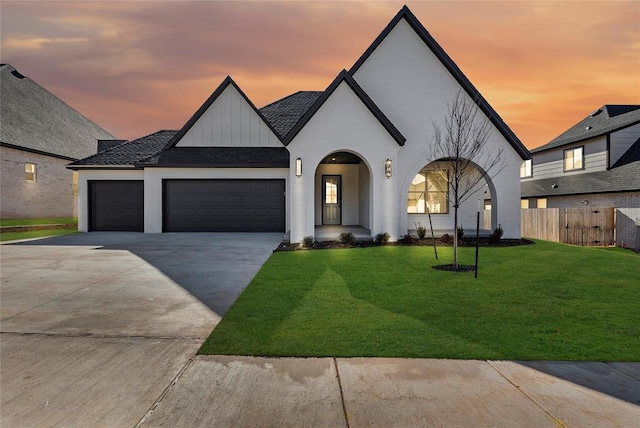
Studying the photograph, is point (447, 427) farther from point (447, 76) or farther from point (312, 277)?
point (447, 76)

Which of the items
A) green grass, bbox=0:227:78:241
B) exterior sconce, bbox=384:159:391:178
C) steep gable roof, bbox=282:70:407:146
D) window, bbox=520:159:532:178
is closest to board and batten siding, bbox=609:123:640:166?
window, bbox=520:159:532:178

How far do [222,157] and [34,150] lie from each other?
1411 centimetres

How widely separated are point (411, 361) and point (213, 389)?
6.79ft

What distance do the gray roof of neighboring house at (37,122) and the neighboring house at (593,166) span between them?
33485 mm

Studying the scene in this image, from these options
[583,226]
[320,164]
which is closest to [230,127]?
[320,164]

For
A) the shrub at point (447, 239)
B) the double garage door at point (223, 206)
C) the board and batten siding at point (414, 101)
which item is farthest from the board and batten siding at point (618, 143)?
the double garage door at point (223, 206)

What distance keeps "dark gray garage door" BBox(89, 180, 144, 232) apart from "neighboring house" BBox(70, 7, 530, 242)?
0.18 ft

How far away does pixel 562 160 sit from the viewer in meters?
21.6

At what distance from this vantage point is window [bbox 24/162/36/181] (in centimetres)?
2158

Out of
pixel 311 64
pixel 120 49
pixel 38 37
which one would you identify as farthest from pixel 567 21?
pixel 38 37

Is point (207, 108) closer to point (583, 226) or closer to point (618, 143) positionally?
point (583, 226)

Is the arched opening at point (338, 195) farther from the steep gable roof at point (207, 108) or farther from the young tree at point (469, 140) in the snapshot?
the young tree at point (469, 140)

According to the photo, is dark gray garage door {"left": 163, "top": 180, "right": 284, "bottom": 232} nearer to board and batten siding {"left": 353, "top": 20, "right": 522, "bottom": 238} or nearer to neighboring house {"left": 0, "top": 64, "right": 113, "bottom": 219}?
board and batten siding {"left": 353, "top": 20, "right": 522, "bottom": 238}

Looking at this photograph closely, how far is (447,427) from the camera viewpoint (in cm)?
255
